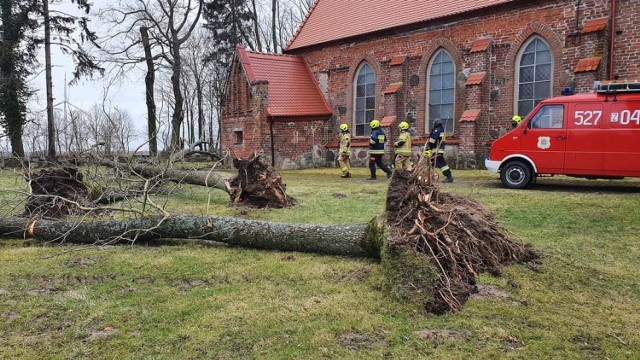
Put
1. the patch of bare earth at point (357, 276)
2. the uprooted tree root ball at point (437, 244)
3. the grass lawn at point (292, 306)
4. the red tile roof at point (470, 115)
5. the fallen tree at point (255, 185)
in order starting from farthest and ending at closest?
the red tile roof at point (470, 115)
the fallen tree at point (255, 185)
the patch of bare earth at point (357, 276)
the uprooted tree root ball at point (437, 244)
the grass lawn at point (292, 306)

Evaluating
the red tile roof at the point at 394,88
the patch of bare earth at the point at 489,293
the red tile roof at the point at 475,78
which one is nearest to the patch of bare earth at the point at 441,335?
the patch of bare earth at the point at 489,293

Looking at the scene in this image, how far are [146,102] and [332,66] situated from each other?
13540 mm

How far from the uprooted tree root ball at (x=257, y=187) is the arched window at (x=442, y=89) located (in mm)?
9798

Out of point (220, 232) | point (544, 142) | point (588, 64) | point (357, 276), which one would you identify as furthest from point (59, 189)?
point (588, 64)

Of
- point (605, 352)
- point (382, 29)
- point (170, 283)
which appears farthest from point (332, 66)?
point (605, 352)

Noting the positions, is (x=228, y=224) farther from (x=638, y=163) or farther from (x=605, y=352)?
(x=638, y=163)

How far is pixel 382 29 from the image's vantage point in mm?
19516

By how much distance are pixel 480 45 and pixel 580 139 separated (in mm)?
7227

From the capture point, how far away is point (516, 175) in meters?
11.5

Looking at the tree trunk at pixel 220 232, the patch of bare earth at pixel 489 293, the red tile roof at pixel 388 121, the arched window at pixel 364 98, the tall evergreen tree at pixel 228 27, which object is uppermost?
the tall evergreen tree at pixel 228 27

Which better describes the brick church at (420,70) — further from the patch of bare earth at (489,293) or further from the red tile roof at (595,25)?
the patch of bare earth at (489,293)

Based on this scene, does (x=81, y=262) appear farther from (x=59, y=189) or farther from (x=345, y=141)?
(x=345, y=141)

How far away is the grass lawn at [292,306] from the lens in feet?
11.8

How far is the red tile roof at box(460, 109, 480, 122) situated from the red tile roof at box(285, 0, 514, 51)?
3.55 meters
